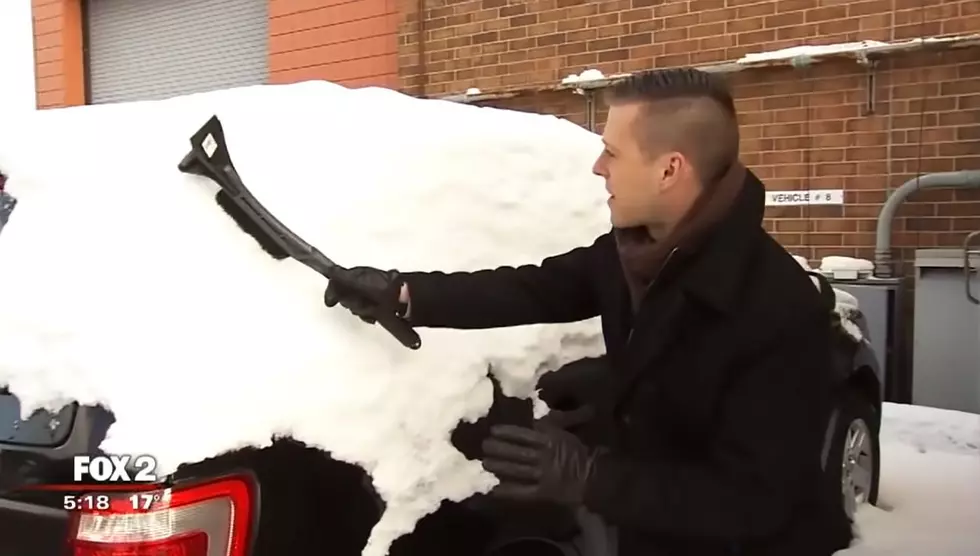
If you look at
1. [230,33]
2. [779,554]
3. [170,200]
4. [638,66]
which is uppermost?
[230,33]

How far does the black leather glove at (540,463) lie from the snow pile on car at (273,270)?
184 mm

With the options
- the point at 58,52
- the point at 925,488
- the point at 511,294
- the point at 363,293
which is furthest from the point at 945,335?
the point at 58,52

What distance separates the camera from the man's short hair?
5.25ft

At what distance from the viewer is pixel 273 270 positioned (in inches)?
73.0

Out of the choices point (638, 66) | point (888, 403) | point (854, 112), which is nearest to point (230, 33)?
point (638, 66)

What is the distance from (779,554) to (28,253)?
1532 mm

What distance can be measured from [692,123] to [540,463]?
2.08ft

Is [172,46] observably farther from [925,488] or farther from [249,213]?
[249,213]

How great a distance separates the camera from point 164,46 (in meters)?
10.0

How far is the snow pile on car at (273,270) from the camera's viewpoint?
5.37ft

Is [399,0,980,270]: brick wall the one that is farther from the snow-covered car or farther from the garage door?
the snow-covered car

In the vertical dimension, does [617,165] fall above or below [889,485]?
above

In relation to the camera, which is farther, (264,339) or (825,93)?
(825,93)

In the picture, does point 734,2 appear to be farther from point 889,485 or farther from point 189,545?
point 189,545
